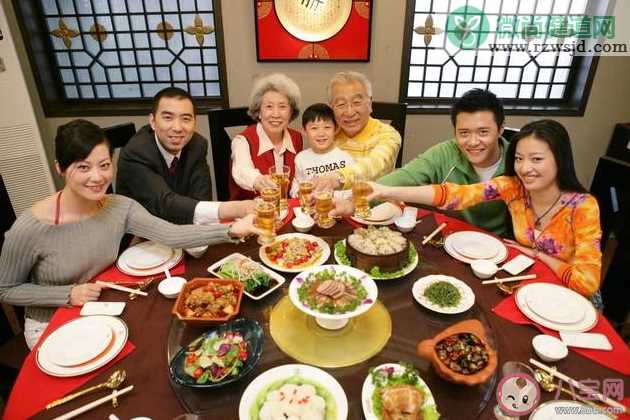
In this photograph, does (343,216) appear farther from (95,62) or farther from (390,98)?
(95,62)

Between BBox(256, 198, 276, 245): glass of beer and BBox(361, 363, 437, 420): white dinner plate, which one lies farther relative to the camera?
BBox(256, 198, 276, 245): glass of beer

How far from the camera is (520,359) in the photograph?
4.24 feet

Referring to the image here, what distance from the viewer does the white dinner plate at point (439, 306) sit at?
4.79 ft

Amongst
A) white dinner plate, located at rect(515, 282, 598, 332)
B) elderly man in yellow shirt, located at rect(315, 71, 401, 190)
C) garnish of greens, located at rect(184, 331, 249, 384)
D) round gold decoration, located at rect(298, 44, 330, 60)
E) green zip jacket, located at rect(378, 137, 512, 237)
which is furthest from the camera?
round gold decoration, located at rect(298, 44, 330, 60)

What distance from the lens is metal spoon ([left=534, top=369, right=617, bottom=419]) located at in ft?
3.66

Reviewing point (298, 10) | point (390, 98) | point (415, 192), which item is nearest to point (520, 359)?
point (415, 192)

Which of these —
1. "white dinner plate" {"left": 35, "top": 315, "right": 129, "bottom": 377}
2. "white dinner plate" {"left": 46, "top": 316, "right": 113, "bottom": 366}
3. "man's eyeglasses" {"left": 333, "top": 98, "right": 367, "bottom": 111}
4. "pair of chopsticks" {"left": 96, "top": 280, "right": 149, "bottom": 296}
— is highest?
"man's eyeglasses" {"left": 333, "top": 98, "right": 367, "bottom": 111}

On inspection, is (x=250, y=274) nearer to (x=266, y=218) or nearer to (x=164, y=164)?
(x=266, y=218)

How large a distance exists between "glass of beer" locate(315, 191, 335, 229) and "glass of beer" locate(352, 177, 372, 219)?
13 cm

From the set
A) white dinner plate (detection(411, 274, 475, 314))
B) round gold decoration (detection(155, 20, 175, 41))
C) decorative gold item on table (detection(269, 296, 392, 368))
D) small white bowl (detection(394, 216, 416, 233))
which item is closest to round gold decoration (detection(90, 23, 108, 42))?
round gold decoration (detection(155, 20, 175, 41))

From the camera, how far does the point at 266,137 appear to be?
2.80 meters

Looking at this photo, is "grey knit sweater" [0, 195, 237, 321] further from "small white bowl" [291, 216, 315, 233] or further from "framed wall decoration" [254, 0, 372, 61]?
"framed wall decoration" [254, 0, 372, 61]

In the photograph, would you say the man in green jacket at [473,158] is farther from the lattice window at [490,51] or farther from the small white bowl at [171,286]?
the lattice window at [490,51]

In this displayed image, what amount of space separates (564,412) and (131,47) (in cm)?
425
